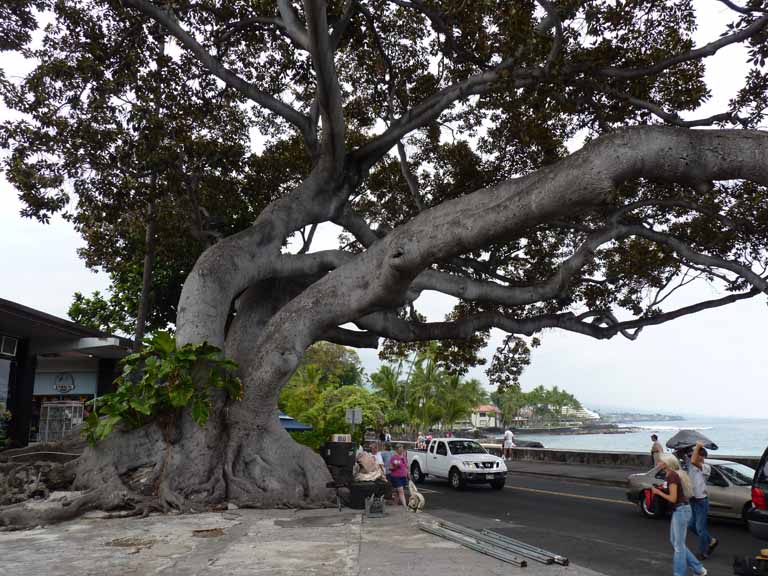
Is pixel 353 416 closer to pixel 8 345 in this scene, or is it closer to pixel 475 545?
pixel 8 345

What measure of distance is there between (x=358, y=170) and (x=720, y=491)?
10.1m

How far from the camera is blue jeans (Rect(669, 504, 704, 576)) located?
6547mm

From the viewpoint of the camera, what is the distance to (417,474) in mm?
21875

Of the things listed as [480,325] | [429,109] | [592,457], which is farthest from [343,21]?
[592,457]

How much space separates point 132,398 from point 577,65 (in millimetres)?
10504

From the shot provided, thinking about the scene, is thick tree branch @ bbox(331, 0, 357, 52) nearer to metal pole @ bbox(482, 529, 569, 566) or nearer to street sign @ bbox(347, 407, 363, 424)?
metal pole @ bbox(482, 529, 569, 566)

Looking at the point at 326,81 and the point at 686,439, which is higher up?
the point at 326,81

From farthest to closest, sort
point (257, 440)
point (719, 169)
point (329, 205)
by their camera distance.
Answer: point (329, 205) → point (257, 440) → point (719, 169)

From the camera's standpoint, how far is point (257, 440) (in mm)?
12117

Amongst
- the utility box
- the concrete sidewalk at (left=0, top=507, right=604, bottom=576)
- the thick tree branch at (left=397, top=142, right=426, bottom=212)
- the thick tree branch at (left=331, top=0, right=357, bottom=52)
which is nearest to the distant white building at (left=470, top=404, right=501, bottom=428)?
the utility box

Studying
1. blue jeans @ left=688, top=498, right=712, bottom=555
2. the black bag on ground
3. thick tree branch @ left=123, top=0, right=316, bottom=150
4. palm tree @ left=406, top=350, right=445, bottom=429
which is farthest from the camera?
palm tree @ left=406, top=350, right=445, bottom=429

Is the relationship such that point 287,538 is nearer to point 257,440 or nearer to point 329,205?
point 257,440

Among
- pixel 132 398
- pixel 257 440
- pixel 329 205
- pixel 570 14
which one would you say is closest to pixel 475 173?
pixel 329 205

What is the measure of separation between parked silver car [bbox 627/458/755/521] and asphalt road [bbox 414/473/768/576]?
257mm
